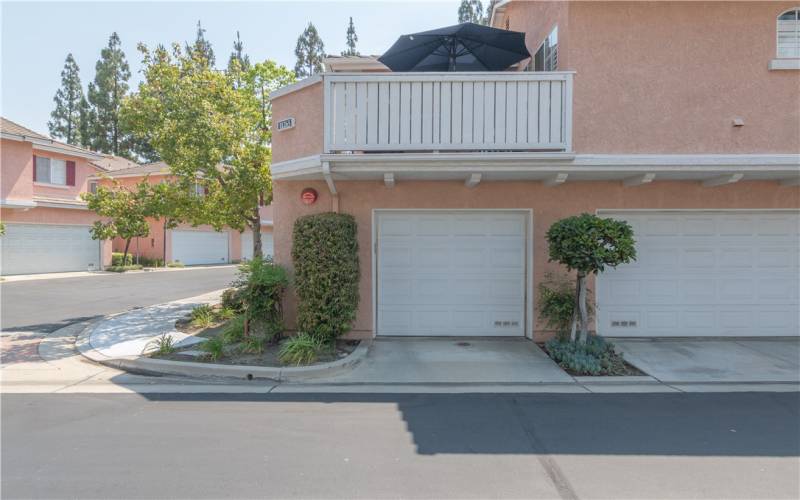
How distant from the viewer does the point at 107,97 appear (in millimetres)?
39781

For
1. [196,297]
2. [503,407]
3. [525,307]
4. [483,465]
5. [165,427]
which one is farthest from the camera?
[196,297]

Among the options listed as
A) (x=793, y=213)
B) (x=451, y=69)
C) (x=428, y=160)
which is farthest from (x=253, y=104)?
(x=793, y=213)

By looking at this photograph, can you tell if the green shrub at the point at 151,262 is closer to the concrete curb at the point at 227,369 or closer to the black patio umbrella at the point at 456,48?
the concrete curb at the point at 227,369

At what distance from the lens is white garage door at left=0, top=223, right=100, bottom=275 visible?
18.6 metres

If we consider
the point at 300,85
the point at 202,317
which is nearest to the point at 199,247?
the point at 202,317

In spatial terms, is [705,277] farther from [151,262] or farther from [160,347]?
[151,262]

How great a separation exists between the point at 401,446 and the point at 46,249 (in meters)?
23.2

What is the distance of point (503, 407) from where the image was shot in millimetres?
4863

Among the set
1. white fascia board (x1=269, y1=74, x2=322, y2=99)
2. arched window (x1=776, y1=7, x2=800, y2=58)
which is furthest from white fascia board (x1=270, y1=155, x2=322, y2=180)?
arched window (x1=776, y1=7, x2=800, y2=58)

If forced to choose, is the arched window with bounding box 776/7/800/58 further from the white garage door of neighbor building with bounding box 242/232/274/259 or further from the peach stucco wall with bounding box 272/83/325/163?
the white garage door of neighbor building with bounding box 242/232/274/259

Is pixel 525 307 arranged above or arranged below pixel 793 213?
below

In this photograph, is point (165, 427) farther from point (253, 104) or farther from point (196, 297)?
point (196, 297)

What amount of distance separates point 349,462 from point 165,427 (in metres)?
2.08

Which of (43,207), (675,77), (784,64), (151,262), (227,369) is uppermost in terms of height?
(784,64)
